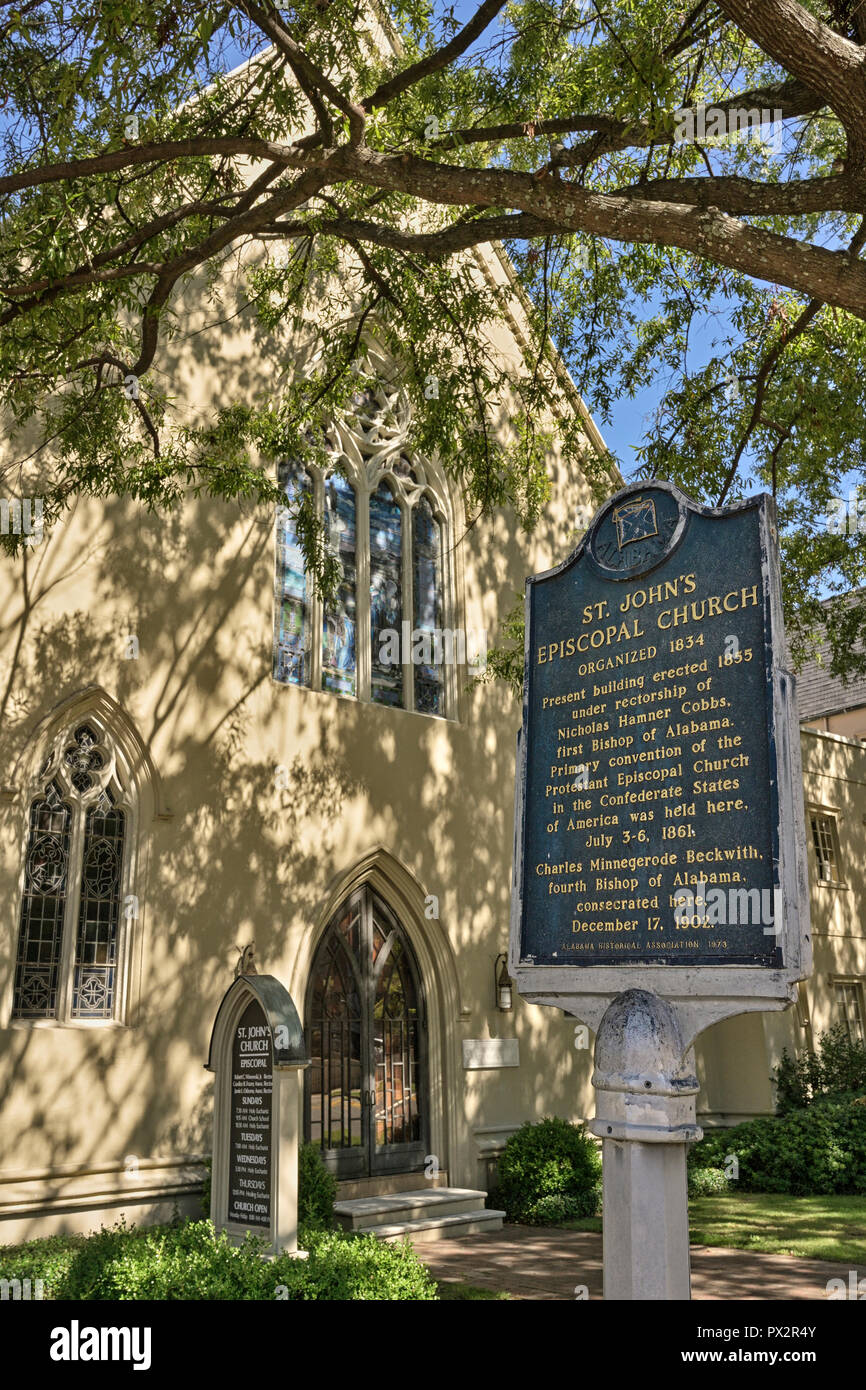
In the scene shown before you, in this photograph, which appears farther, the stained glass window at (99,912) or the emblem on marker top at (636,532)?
the stained glass window at (99,912)

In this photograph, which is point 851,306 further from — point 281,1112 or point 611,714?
point 281,1112

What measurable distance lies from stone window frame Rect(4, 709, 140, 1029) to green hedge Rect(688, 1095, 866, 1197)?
8.34 m

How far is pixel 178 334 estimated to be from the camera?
12164 millimetres

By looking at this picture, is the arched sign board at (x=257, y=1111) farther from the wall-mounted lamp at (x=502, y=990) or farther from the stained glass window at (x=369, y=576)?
the wall-mounted lamp at (x=502, y=990)

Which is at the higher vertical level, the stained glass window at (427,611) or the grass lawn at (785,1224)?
the stained glass window at (427,611)

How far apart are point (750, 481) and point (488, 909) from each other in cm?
607

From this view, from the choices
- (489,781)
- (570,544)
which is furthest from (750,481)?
(489,781)

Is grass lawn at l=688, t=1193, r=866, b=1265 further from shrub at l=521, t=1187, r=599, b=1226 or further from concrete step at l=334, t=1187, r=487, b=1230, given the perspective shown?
concrete step at l=334, t=1187, r=487, b=1230

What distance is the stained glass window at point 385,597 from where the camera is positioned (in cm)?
1406

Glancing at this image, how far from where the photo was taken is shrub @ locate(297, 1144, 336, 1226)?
10461 mm

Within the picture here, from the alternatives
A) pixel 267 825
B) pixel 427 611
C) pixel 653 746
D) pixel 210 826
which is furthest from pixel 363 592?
pixel 653 746

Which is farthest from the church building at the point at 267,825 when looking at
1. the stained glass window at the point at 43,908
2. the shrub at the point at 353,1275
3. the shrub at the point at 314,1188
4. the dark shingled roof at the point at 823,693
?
the dark shingled roof at the point at 823,693

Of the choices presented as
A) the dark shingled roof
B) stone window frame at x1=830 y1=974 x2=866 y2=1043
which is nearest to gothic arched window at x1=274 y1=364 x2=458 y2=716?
stone window frame at x1=830 y1=974 x2=866 y2=1043

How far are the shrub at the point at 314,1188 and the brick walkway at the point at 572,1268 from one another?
3.23 ft
